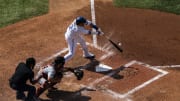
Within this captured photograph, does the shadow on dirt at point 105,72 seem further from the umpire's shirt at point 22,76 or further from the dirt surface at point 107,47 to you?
the umpire's shirt at point 22,76

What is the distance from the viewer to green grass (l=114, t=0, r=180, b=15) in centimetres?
1819

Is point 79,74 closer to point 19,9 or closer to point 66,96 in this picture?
point 66,96

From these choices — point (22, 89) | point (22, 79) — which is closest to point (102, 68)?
point (22, 89)

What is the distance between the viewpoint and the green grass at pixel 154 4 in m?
18.2

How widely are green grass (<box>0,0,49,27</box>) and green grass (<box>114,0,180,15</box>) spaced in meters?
3.25

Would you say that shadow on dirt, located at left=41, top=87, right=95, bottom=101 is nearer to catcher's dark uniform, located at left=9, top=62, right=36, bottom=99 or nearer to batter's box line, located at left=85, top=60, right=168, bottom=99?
batter's box line, located at left=85, top=60, right=168, bottom=99

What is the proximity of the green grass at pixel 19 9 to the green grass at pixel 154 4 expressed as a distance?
3.25 m

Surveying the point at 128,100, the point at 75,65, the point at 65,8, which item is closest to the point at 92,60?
the point at 75,65

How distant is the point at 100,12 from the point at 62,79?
4.73 metres

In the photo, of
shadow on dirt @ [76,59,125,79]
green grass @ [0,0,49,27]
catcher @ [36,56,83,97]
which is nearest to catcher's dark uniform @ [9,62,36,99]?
catcher @ [36,56,83,97]

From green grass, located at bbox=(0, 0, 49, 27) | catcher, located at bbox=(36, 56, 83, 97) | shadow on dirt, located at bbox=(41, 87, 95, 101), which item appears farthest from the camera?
green grass, located at bbox=(0, 0, 49, 27)

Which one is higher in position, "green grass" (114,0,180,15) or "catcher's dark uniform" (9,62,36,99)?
"green grass" (114,0,180,15)

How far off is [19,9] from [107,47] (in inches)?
202

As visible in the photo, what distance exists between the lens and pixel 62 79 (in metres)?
14.0
